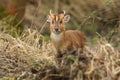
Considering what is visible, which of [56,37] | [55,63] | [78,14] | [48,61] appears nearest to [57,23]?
[56,37]

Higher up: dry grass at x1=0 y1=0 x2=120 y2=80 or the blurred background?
the blurred background

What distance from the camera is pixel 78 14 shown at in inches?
841

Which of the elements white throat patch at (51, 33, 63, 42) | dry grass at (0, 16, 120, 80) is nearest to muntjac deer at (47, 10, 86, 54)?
white throat patch at (51, 33, 63, 42)

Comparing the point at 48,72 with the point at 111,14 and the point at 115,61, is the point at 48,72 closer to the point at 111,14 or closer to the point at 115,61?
the point at 115,61

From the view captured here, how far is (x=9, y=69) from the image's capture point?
37.1ft

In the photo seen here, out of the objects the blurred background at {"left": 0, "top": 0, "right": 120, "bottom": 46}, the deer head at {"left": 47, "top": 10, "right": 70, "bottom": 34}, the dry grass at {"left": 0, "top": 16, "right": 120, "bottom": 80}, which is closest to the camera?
the dry grass at {"left": 0, "top": 16, "right": 120, "bottom": 80}

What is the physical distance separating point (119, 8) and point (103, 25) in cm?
306

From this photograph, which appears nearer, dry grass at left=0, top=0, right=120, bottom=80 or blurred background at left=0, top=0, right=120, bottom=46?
dry grass at left=0, top=0, right=120, bottom=80

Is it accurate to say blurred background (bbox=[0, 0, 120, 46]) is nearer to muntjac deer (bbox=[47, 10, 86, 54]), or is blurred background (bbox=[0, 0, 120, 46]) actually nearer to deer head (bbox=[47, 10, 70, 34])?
muntjac deer (bbox=[47, 10, 86, 54])

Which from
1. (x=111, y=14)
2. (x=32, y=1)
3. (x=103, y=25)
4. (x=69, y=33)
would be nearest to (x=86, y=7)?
(x=32, y=1)

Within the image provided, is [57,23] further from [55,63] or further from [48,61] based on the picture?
[55,63]

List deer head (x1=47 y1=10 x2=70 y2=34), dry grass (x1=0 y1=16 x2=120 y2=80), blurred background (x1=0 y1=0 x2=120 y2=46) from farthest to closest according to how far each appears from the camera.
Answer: blurred background (x1=0 y1=0 x2=120 y2=46) < deer head (x1=47 y1=10 x2=70 y2=34) < dry grass (x1=0 y1=16 x2=120 y2=80)

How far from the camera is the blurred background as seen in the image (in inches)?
548

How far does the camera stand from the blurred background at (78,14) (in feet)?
45.6
